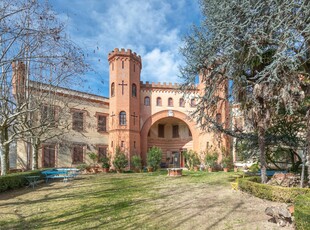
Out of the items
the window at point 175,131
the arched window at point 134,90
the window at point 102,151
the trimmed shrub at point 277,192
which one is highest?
the arched window at point 134,90

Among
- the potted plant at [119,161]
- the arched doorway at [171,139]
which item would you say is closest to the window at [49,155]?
the potted plant at [119,161]

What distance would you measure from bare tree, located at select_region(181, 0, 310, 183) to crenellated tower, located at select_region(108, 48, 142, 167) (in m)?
13.8

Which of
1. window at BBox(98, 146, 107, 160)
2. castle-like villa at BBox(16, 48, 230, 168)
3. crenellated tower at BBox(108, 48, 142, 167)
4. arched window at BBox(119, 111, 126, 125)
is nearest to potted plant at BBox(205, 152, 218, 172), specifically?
castle-like villa at BBox(16, 48, 230, 168)

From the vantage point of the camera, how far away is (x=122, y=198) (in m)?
9.17

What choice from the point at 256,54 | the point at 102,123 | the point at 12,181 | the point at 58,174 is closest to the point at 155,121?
the point at 102,123

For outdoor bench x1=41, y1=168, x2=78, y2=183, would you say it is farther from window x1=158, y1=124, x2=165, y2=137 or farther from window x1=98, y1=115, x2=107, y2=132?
window x1=158, y1=124, x2=165, y2=137

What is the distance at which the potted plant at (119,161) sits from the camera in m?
22.0

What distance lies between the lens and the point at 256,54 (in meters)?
8.73

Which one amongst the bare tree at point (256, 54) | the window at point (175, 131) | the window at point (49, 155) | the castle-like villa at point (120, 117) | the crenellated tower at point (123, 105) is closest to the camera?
the bare tree at point (256, 54)

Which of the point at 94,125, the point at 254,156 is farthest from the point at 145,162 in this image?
the point at 254,156

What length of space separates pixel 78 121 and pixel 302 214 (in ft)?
71.7

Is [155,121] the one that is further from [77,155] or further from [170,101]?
[77,155]

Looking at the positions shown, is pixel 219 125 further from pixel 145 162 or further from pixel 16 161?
pixel 16 161

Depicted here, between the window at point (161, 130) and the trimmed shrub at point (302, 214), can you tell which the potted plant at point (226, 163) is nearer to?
the window at point (161, 130)
